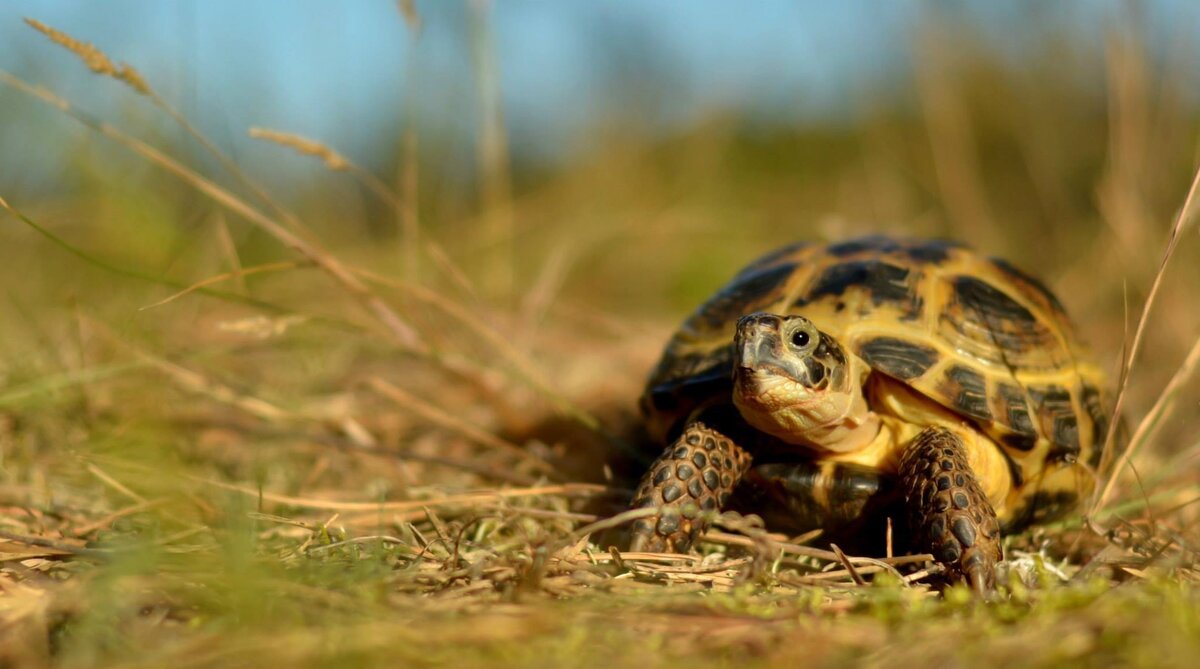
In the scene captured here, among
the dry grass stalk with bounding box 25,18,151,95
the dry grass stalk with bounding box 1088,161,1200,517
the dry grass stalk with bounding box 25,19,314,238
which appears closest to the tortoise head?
the dry grass stalk with bounding box 1088,161,1200,517

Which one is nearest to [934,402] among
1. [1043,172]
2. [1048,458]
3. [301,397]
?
[1048,458]

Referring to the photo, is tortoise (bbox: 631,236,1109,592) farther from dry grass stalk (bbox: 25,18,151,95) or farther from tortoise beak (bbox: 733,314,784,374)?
dry grass stalk (bbox: 25,18,151,95)

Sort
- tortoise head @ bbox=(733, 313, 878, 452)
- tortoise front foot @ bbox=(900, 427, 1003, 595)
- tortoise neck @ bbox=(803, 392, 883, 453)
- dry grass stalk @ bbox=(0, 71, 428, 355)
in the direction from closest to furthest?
tortoise front foot @ bbox=(900, 427, 1003, 595) → tortoise head @ bbox=(733, 313, 878, 452) → tortoise neck @ bbox=(803, 392, 883, 453) → dry grass stalk @ bbox=(0, 71, 428, 355)

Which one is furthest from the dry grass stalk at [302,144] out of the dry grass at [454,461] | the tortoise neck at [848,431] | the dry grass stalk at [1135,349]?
the dry grass stalk at [1135,349]

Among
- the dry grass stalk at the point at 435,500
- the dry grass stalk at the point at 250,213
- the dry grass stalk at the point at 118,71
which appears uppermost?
the dry grass stalk at the point at 118,71

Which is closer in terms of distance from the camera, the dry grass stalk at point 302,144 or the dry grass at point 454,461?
the dry grass at point 454,461

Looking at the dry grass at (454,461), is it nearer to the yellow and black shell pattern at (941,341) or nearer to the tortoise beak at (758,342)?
the yellow and black shell pattern at (941,341)

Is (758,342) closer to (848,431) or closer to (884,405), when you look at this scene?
(848,431)
